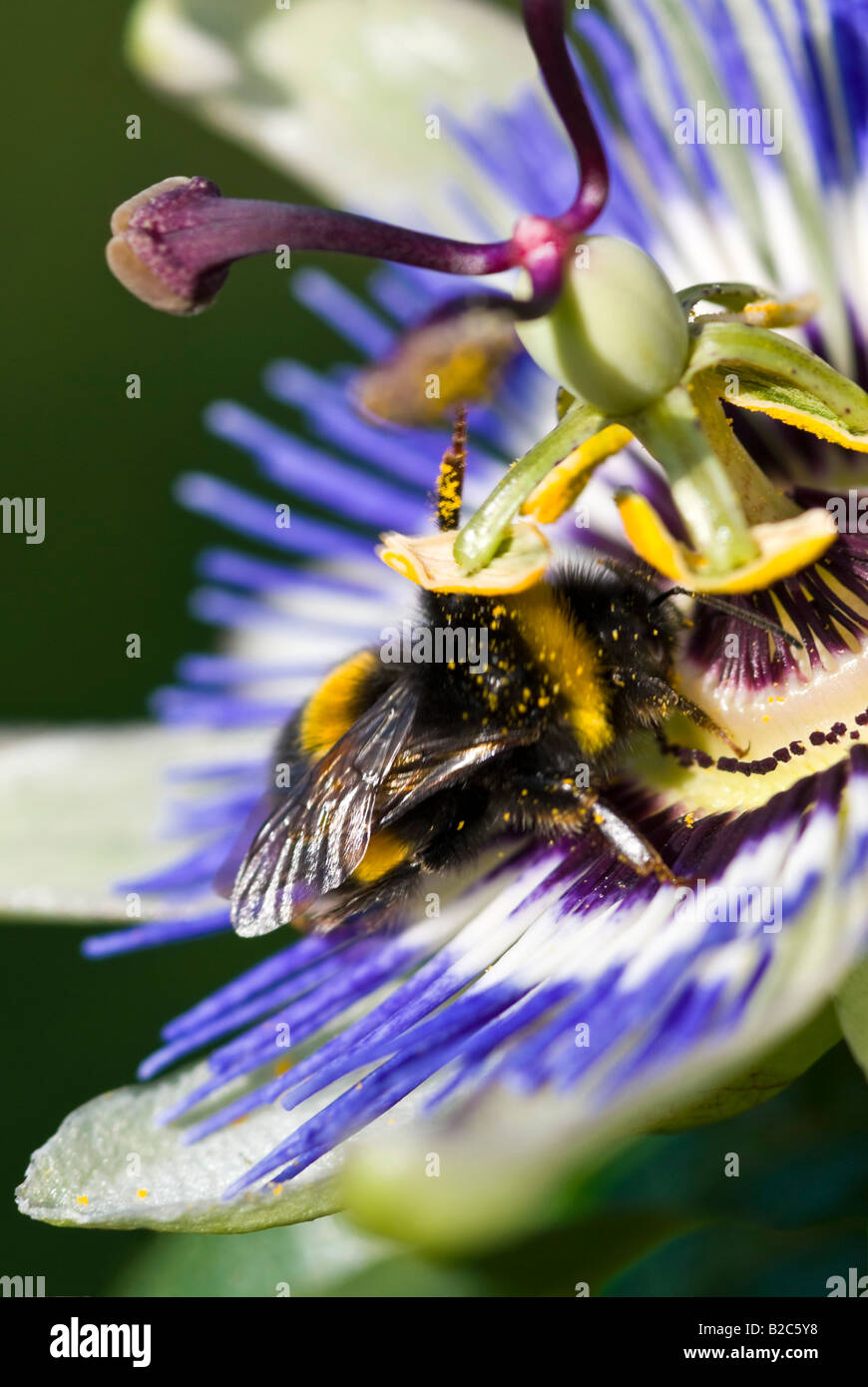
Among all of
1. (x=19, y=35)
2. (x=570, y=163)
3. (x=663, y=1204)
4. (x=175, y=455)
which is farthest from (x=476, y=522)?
(x=19, y=35)

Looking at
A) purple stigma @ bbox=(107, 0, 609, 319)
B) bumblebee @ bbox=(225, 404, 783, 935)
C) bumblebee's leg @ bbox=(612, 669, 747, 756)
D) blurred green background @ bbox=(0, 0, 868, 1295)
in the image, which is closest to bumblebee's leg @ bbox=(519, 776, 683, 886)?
bumblebee @ bbox=(225, 404, 783, 935)

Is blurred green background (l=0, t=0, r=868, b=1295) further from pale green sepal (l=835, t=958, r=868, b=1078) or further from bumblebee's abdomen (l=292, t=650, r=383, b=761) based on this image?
pale green sepal (l=835, t=958, r=868, b=1078)

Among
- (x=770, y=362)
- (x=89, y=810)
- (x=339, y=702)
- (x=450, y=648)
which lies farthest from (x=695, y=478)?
(x=89, y=810)

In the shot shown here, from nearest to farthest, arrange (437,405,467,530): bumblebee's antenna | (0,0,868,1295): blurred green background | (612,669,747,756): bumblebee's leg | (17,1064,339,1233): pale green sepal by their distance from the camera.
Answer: (17,1064,339,1233): pale green sepal, (612,669,747,756): bumblebee's leg, (437,405,467,530): bumblebee's antenna, (0,0,868,1295): blurred green background

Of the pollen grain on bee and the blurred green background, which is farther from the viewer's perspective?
the blurred green background

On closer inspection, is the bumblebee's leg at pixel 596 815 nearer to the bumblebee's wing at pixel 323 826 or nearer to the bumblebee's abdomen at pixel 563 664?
the bumblebee's abdomen at pixel 563 664

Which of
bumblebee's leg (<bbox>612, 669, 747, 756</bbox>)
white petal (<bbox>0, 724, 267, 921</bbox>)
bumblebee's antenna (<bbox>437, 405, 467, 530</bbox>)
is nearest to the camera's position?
bumblebee's leg (<bbox>612, 669, 747, 756</bbox>)

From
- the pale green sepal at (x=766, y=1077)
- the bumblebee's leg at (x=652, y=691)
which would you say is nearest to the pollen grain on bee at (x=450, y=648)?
the bumblebee's leg at (x=652, y=691)
